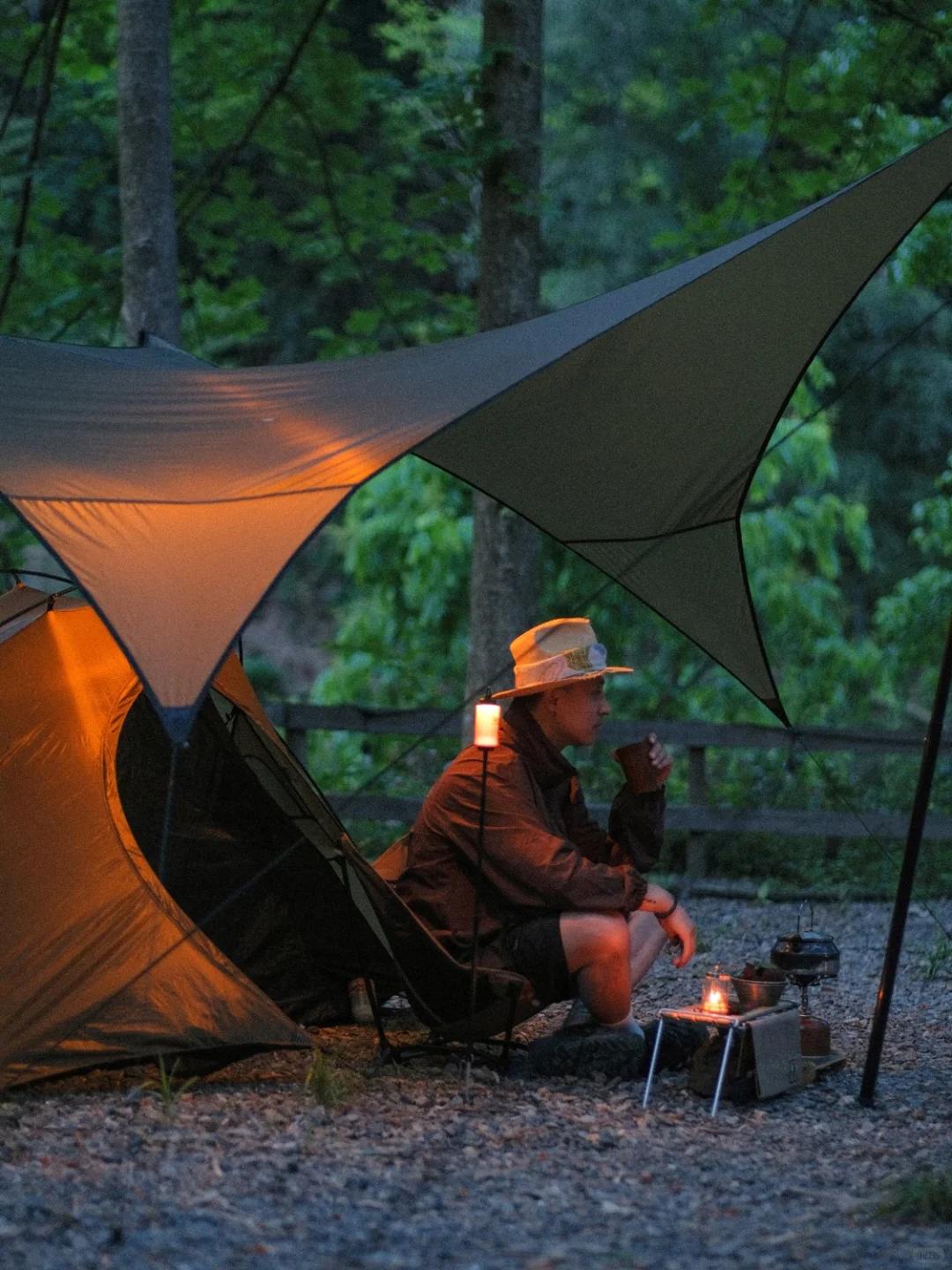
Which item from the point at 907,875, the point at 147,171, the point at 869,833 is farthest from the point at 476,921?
the point at 147,171

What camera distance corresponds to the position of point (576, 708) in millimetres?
4520

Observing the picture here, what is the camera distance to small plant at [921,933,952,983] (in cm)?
609

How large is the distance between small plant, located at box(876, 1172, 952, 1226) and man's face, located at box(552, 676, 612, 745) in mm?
1621

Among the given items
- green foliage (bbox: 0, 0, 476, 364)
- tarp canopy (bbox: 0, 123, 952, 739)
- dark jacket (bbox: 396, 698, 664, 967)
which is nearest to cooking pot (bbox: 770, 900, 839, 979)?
dark jacket (bbox: 396, 698, 664, 967)

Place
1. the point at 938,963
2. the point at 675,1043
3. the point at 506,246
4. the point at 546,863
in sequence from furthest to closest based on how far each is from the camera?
the point at 506,246 < the point at 938,963 < the point at 675,1043 < the point at 546,863

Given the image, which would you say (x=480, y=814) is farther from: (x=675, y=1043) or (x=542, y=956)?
(x=675, y=1043)

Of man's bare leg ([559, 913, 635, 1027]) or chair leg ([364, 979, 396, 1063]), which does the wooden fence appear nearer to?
chair leg ([364, 979, 396, 1063])

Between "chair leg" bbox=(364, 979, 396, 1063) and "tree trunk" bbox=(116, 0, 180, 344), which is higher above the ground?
"tree trunk" bbox=(116, 0, 180, 344)

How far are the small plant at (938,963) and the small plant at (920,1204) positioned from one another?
113 inches

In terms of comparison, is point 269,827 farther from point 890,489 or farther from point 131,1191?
point 890,489

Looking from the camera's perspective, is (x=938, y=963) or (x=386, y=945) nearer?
(x=386, y=945)

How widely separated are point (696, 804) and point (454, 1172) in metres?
4.88

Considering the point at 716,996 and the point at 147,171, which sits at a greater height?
the point at 147,171

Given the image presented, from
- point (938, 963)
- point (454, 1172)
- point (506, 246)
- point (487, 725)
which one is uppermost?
point (506, 246)
